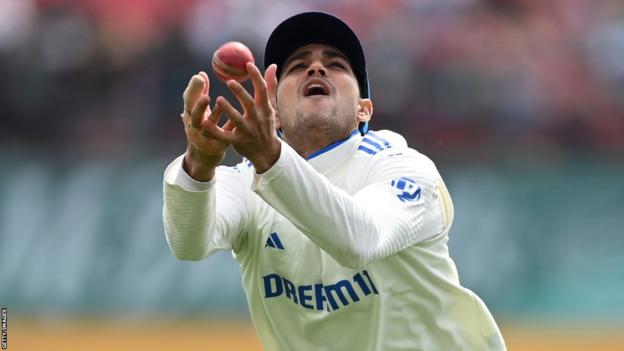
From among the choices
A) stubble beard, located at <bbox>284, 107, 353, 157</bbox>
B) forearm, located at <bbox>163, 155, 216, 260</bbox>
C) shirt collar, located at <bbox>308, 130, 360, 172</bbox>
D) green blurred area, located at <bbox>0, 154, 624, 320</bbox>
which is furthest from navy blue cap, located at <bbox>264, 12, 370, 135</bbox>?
green blurred area, located at <bbox>0, 154, 624, 320</bbox>

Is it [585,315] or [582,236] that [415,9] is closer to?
[582,236]

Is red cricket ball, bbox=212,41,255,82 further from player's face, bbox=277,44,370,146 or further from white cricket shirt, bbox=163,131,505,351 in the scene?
player's face, bbox=277,44,370,146

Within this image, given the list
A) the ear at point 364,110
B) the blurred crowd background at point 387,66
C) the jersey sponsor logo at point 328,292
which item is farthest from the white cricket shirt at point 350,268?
the blurred crowd background at point 387,66

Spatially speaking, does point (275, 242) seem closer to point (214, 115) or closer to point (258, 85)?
point (214, 115)

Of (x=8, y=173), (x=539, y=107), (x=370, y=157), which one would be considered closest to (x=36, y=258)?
(x=8, y=173)

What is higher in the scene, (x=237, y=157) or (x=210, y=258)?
(x=237, y=157)

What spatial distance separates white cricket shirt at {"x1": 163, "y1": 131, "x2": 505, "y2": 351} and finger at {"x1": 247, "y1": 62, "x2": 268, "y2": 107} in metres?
0.60

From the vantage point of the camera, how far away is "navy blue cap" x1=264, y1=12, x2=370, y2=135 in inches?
170

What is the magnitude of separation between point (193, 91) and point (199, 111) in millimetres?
76

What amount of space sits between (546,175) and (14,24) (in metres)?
6.05

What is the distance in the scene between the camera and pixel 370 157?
13.3 ft

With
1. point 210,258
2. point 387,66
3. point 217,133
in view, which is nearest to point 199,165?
point 217,133

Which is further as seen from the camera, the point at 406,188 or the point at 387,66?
the point at 387,66

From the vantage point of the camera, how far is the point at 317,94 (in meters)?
4.20
